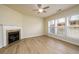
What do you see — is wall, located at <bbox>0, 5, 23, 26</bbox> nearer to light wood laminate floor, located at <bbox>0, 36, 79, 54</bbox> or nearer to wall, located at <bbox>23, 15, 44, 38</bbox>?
light wood laminate floor, located at <bbox>0, 36, 79, 54</bbox>

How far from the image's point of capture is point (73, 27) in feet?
16.7

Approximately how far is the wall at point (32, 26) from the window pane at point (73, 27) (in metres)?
4.14

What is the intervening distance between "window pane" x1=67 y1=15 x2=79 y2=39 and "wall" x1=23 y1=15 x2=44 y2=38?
4.14 m

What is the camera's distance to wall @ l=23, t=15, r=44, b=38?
7.62 meters

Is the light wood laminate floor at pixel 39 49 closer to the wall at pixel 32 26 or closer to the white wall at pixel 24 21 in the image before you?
the white wall at pixel 24 21

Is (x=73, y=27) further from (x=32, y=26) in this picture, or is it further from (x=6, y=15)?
(x=32, y=26)

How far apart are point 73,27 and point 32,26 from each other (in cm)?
460

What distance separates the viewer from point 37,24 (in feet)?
29.9

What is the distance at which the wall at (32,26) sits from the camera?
762 centimetres

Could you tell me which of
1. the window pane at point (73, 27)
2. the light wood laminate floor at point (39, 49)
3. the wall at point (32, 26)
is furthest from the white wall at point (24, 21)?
the window pane at point (73, 27)

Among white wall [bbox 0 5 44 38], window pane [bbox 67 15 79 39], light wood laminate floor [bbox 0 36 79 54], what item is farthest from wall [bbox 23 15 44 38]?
window pane [bbox 67 15 79 39]
